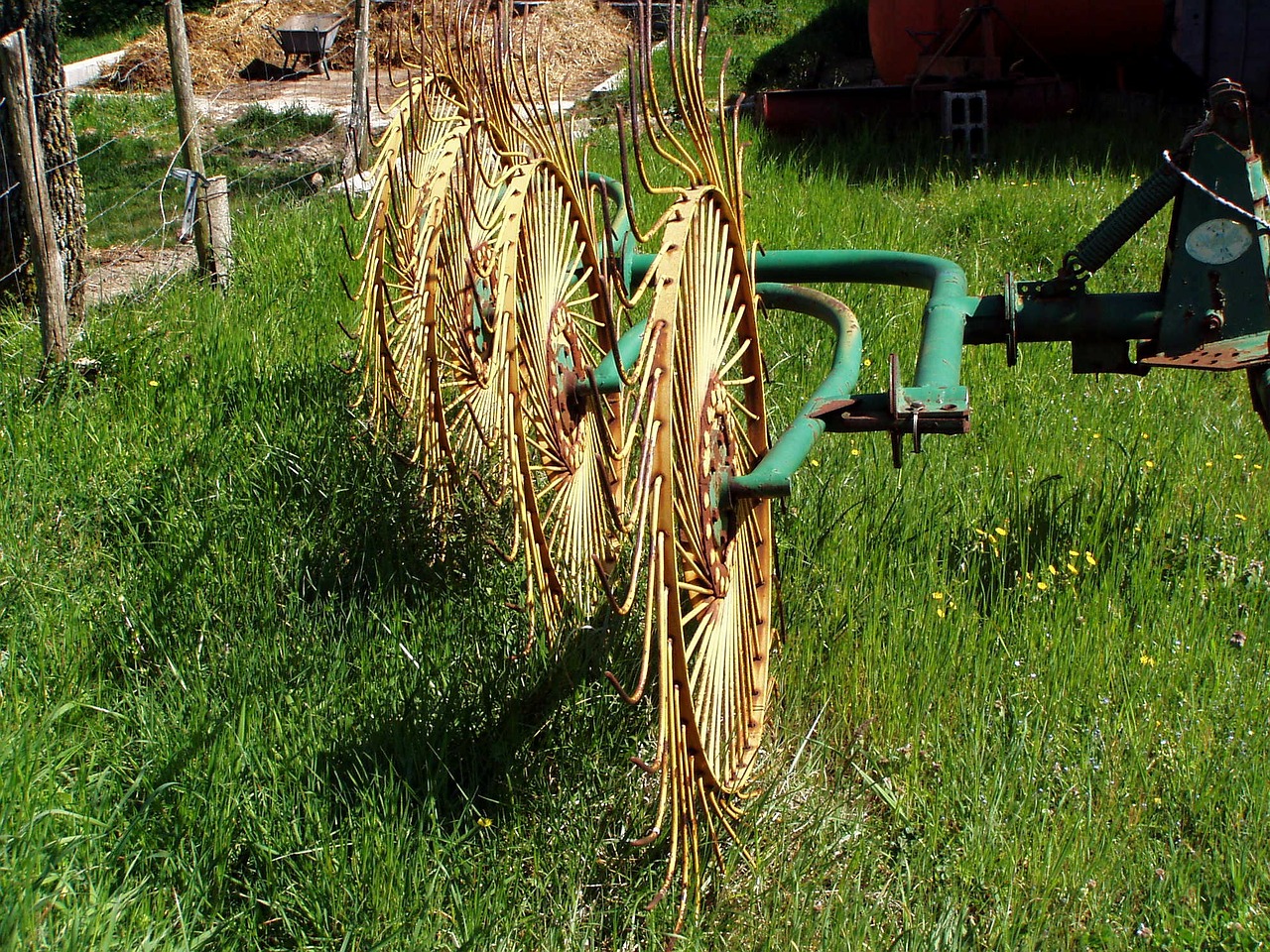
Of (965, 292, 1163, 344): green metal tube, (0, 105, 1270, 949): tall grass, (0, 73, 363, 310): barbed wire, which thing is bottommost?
(0, 105, 1270, 949): tall grass

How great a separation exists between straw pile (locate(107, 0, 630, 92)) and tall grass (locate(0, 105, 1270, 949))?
29.6 feet

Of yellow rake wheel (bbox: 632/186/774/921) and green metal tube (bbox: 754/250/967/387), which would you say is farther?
green metal tube (bbox: 754/250/967/387)

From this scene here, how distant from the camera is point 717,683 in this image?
7.34 feet

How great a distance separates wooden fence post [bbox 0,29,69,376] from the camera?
12.9 feet

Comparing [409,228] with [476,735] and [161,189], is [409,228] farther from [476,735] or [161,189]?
[161,189]

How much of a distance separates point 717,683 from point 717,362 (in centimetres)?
62

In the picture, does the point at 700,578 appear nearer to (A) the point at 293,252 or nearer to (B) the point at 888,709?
(B) the point at 888,709

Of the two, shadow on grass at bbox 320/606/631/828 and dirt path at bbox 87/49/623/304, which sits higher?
dirt path at bbox 87/49/623/304

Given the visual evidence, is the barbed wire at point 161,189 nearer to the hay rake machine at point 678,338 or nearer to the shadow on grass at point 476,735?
the hay rake machine at point 678,338

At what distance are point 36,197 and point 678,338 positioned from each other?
294 cm

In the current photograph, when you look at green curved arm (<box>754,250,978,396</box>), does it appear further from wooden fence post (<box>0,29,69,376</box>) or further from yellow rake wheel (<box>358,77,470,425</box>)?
wooden fence post (<box>0,29,69,376</box>)

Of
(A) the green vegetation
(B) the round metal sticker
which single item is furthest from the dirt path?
(B) the round metal sticker

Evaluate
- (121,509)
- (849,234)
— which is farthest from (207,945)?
(849,234)

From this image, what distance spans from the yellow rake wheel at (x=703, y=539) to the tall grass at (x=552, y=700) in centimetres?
21
